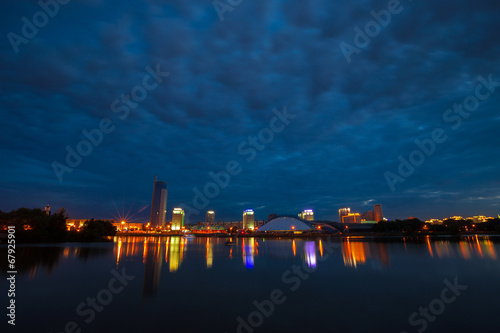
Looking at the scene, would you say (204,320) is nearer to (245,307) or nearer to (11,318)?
(245,307)

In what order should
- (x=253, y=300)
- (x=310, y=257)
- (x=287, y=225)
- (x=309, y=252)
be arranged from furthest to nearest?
(x=287, y=225) < (x=309, y=252) < (x=310, y=257) < (x=253, y=300)

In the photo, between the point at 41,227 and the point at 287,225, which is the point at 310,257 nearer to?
the point at 41,227

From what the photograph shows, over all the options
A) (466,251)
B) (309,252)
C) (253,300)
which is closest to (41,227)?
(309,252)

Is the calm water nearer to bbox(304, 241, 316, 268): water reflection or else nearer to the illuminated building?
bbox(304, 241, 316, 268): water reflection

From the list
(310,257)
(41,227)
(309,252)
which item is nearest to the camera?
(310,257)

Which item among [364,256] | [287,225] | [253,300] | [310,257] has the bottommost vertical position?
[310,257]

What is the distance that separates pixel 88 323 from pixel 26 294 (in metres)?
8.50

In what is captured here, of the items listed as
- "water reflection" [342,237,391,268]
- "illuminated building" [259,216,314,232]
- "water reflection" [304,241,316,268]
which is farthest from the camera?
"illuminated building" [259,216,314,232]

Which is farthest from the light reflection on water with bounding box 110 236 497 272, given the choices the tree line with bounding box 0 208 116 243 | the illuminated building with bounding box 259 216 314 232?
the illuminated building with bounding box 259 216 314 232

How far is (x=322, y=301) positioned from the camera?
16.2 m

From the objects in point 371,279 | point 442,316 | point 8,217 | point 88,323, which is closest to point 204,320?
point 88,323

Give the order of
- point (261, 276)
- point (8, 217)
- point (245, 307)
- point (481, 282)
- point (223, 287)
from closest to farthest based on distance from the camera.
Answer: point (245, 307) → point (223, 287) → point (481, 282) → point (261, 276) → point (8, 217)

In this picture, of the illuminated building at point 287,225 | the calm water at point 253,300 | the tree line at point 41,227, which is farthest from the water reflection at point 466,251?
the illuminated building at point 287,225

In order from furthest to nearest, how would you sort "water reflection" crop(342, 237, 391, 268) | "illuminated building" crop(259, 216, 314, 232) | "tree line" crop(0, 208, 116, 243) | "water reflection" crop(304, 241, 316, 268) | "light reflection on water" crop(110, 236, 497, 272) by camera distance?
1. "illuminated building" crop(259, 216, 314, 232)
2. "tree line" crop(0, 208, 116, 243)
3. "light reflection on water" crop(110, 236, 497, 272)
4. "water reflection" crop(342, 237, 391, 268)
5. "water reflection" crop(304, 241, 316, 268)
